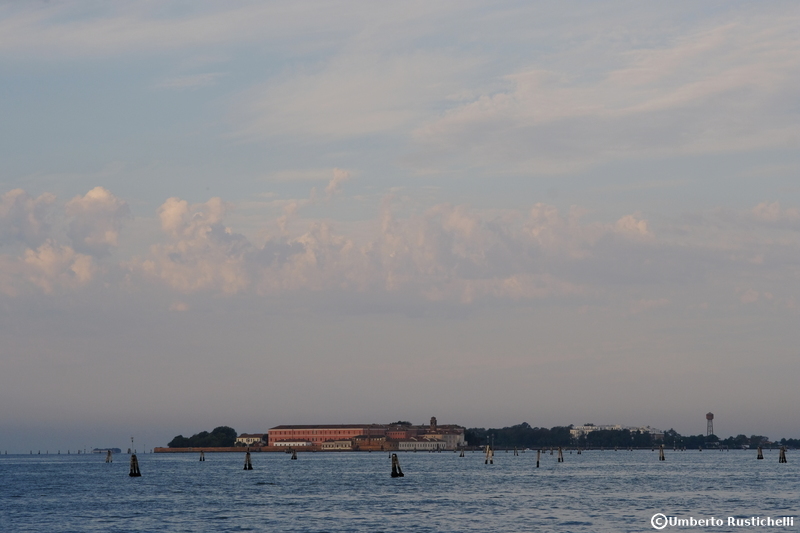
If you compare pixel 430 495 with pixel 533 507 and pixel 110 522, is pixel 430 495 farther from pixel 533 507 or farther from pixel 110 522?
pixel 110 522

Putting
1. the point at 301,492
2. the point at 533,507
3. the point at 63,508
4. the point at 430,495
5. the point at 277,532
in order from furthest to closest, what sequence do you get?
the point at 301,492 → the point at 430,495 → the point at 63,508 → the point at 533,507 → the point at 277,532

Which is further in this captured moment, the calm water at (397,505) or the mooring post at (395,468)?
the mooring post at (395,468)

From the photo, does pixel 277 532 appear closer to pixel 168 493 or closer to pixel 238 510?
pixel 238 510

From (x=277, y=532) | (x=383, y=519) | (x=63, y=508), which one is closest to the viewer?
(x=277, y=532)

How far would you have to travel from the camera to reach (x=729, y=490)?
68062 mm

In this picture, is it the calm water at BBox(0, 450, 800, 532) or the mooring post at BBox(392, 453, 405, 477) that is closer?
the calm water at BBox(0, 450, 800, 532)

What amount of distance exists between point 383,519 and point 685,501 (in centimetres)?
1862

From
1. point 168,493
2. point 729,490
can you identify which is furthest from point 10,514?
point 729,490

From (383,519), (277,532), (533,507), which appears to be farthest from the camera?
(533,507)

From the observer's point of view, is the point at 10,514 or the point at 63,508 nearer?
the point at 10,514

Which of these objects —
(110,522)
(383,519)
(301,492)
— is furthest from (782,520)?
(301,492)

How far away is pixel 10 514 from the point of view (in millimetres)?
57625

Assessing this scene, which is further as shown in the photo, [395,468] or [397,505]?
[395,468]

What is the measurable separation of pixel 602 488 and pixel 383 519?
2859cm
